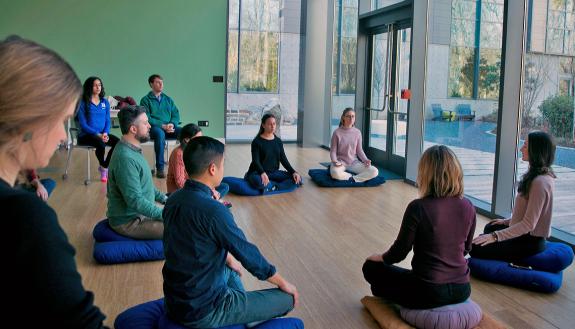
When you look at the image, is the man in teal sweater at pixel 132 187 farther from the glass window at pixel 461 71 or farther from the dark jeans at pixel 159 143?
the glass window at pixel 461 71

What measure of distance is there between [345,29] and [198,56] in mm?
2839

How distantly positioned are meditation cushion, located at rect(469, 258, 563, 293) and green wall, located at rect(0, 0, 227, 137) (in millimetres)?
7400

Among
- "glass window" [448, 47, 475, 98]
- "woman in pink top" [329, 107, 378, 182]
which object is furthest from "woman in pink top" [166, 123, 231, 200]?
"glass window" [448, 47, 475, 98]

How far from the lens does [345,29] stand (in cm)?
923

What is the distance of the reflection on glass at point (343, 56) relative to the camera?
353 inches

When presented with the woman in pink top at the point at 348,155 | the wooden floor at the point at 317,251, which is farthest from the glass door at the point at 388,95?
the wooden floor at the point at 317,251

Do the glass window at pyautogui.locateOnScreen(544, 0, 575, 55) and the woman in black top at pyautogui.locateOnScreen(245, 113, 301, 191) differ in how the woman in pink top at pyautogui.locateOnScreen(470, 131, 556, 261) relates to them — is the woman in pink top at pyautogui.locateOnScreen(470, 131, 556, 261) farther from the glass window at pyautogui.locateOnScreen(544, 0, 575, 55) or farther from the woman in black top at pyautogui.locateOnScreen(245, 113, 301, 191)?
the woman in black top at pyautogui.locateOnScreen(245, 113, 301, 191)

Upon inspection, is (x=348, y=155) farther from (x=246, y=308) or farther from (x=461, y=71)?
(x=246, y=308)

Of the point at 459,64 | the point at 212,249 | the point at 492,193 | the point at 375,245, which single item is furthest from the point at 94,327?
the point at 459,64

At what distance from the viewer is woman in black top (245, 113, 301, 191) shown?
19.6 feet

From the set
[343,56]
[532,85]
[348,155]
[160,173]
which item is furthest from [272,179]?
[343,56]

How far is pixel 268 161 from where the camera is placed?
20.2 feet

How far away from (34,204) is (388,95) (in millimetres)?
7347

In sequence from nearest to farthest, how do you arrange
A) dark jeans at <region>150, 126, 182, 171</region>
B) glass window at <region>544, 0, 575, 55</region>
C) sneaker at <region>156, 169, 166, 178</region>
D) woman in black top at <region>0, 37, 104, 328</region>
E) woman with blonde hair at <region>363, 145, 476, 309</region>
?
woman in black top at <region>0, 37, 104, 328</region>
woman with blonde hair at <region>363, 145, 476, 309</region>
glass window at <region>544, 0, 575, 55</region>
sneaker at <region>156, 169, 166, 178</region>
dark jeans at <region>150, 126, 182, 171</region>
